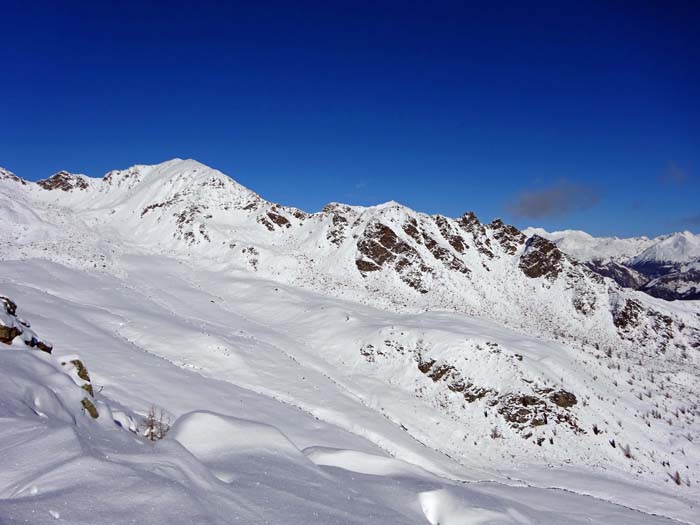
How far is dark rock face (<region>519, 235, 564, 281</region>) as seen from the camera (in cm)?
5581

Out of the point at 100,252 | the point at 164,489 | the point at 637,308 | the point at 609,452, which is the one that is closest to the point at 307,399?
the point at 164,489

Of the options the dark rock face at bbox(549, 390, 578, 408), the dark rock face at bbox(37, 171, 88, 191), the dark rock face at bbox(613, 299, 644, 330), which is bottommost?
the dark rock face at bbox(549, 390, 578, 408)

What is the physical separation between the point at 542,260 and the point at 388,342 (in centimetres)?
3800

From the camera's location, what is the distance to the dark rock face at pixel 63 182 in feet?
248

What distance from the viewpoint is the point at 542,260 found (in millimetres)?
57031

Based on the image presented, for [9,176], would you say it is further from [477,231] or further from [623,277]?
→ [623,277]

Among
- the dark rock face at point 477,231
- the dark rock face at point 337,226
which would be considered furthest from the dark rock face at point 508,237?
the dark rock face at point 337,226

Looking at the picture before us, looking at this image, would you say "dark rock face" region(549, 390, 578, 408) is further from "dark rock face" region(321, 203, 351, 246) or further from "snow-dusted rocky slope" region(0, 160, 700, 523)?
"dark rock face" region(321, 203, 351, 246)

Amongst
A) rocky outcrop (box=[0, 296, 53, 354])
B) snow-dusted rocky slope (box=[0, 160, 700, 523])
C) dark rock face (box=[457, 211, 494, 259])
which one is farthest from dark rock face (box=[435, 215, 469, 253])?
rocky outcrop (box=[0, 296, 53, 354])

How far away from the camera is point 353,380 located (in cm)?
2564

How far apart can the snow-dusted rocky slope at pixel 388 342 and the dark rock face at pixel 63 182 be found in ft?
99.6

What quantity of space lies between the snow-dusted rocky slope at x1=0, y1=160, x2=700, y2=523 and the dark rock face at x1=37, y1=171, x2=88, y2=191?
30.4m

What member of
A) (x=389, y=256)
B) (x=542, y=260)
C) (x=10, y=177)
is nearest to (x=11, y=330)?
(x=389, y=256)

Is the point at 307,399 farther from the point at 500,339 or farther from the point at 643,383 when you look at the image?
the point at 643,383
